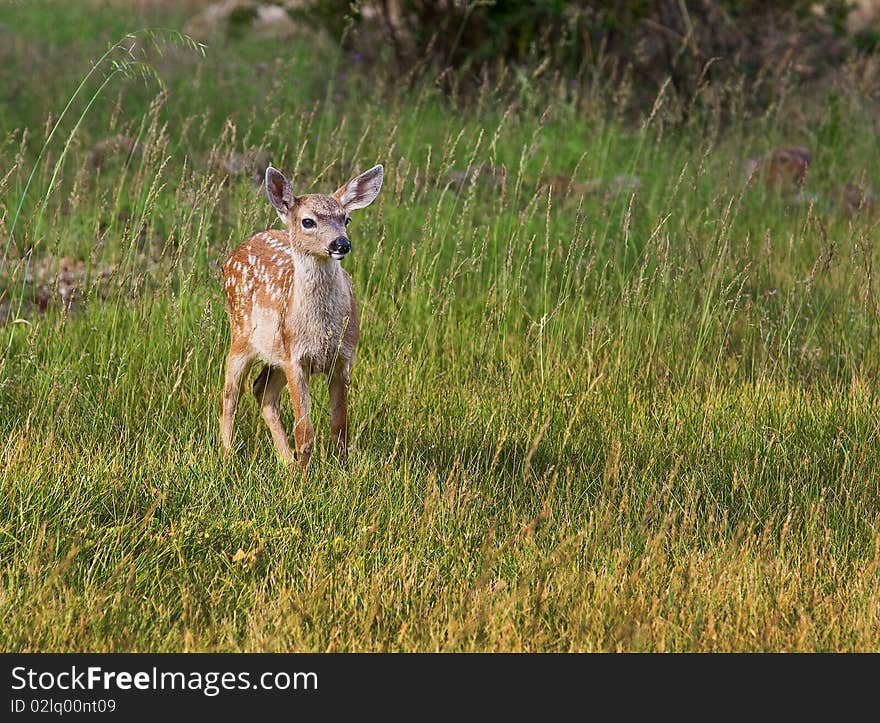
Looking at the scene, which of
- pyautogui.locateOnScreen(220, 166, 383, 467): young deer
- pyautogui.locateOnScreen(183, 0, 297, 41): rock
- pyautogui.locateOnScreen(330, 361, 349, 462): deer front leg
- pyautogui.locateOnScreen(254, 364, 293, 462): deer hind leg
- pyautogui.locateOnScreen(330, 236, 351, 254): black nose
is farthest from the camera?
pyautogui.locateOnScreen(183, 0, 297, 41): rock

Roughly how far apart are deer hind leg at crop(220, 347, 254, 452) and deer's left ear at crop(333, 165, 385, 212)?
0.86 meters

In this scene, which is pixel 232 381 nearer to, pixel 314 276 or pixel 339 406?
pixel 339 406

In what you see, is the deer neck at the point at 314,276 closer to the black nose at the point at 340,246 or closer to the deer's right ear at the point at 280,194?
the deer's right ear at the point at 280,194

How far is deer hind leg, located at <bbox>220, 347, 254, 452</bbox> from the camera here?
554 centimetres

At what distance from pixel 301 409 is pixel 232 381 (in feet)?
1.72

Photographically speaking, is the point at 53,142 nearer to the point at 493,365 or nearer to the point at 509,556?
the point at 493,365

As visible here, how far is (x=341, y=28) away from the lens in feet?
36.8

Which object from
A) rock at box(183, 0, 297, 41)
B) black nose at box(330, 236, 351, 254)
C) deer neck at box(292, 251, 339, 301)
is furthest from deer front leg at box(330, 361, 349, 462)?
rock at box(183, 0, 297, 41)

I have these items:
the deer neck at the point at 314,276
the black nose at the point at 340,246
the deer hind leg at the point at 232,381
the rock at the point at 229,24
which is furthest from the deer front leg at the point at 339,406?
the rock at the point at 229,24

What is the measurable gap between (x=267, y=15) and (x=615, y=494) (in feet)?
49.8

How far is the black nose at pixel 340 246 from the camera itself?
4.75 meters

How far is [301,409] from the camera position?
5.20 m

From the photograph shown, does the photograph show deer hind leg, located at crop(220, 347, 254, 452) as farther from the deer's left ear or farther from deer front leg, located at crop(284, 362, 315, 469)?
the deer's left ear

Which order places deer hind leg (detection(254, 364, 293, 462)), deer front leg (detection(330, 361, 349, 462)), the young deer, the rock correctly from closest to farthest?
the young deer, deer front leg (detection(330, 361, 349, 462)), deer hind leg (detection(254, 364, 293, 462)), the rock
